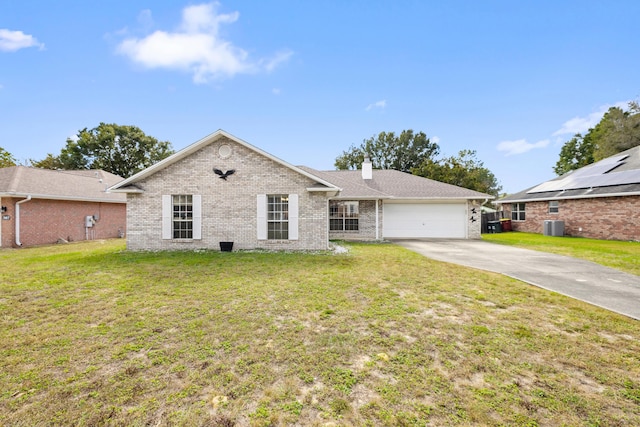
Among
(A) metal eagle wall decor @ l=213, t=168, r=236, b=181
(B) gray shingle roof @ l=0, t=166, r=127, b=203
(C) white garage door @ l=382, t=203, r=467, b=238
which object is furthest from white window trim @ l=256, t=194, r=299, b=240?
(B) gray shingle roof @ l=0, t=166, r=127, b=203

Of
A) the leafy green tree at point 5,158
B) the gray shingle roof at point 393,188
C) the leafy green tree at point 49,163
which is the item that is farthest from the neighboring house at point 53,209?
the leafy green tree at point 49,163

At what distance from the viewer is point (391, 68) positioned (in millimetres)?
17312

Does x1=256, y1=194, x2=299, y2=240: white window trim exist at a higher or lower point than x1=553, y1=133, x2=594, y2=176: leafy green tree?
lower

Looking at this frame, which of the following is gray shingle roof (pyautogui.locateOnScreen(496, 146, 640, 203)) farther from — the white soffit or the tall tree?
the tall tree

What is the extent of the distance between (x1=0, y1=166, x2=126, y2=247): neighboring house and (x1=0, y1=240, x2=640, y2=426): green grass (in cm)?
1033

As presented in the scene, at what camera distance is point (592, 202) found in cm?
1639

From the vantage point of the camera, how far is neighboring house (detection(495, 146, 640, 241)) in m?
14.8

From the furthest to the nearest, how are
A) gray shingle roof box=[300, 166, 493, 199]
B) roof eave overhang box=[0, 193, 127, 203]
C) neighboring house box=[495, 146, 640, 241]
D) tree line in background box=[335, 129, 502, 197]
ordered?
tree line in background box=[335, 129, 502, 197], gray shingle roof box=[300, 166, 493, 199], neighboring house box=[495, 146, 640, 241], roof eave overhang box=[0, 193, 127, 203]

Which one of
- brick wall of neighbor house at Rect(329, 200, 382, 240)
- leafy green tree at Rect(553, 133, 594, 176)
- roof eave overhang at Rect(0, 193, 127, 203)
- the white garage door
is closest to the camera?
roof eave overhang at Rect(0, 193, 127, 203)

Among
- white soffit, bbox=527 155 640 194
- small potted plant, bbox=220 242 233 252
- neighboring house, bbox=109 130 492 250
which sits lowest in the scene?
small potted plant, bbox=220 242 233 252

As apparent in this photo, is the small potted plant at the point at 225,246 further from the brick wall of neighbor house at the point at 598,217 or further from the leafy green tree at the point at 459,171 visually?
the leafy green tree at the point at 459,171

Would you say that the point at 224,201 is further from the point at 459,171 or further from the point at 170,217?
the point at 459,171

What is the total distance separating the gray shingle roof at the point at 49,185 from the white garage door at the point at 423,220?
52.6ft

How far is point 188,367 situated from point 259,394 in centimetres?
95
